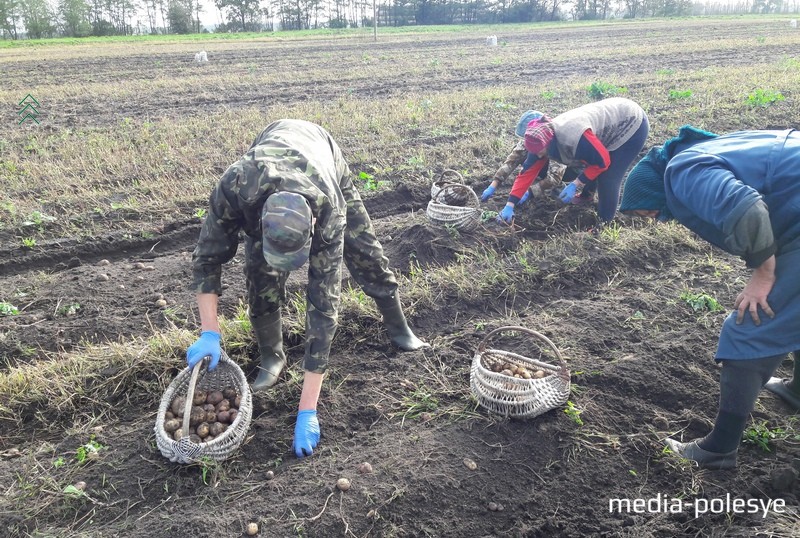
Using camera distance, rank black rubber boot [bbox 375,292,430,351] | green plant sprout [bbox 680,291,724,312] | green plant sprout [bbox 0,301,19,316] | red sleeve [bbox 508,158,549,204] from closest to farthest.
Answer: black rubber boot [bbox 375,292,430,351] → green plant sprout [bbox 680,291,724,312] → green plant sprout [bbox 0,301,19,316] → red sleeve [bbox 508,158,549,204]

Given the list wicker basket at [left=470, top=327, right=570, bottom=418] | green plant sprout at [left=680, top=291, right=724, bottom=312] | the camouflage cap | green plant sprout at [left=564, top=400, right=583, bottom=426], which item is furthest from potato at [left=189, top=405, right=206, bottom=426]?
green plant sprout at [left=680, top=291, right=724, bottom=312]

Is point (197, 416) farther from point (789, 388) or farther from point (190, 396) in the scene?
point (789, 388)

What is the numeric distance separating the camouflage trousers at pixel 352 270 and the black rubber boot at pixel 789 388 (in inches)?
91.9

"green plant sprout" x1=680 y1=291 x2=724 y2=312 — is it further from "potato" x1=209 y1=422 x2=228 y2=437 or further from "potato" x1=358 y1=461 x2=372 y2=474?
"potato" x1=209 y1=422 x2=228 y2=437

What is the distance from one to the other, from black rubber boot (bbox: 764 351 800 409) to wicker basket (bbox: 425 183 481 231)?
2757mm

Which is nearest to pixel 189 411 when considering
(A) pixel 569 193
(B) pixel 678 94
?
(A) pixel 569 193

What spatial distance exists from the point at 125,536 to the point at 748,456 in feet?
10.2

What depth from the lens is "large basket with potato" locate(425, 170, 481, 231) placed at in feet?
16.9

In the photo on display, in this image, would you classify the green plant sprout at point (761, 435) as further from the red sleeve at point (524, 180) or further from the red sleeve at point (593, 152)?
the red sleeve at point (524, 180)

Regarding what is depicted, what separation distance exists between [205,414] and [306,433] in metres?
0.57

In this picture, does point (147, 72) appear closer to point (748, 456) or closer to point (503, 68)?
point (503, 68)

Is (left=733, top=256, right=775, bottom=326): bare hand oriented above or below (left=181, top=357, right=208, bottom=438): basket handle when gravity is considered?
above

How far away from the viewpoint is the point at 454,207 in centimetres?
513

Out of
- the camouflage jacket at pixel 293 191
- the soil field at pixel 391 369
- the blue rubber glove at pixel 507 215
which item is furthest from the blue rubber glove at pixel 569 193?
the camouflage jacket at pixel 293 191
